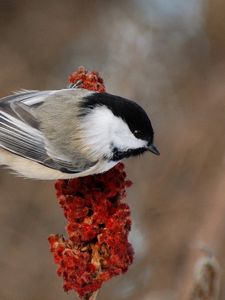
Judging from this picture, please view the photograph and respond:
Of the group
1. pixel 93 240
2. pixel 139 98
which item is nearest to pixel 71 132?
pixel 93 240

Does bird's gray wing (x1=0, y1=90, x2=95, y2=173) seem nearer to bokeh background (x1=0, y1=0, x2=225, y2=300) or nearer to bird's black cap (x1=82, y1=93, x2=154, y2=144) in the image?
bird's black cap (x1=82, y1=93, x2=154, y2=144)

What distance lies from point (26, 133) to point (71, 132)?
90 millimetres

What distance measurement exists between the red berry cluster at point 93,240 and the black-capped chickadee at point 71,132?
7 centimetres

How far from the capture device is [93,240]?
113cm

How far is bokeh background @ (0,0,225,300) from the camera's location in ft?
6.95

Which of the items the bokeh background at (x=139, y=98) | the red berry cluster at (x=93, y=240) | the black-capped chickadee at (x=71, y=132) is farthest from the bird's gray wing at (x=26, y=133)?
the bokeh background at (x=139, y=98)

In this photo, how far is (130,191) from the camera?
2.26m

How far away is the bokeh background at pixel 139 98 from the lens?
2.12 metres

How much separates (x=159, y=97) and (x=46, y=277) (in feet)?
2.22

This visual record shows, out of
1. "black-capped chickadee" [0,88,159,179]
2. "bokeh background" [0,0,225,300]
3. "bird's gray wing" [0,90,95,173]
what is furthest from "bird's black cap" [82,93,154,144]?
"bokeh background" [0,0,225,300]

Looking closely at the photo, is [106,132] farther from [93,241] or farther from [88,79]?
[93,241]

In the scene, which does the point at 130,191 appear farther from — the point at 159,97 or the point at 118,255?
the point at 118,255

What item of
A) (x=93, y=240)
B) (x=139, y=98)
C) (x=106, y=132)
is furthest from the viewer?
(x=139, y=98)

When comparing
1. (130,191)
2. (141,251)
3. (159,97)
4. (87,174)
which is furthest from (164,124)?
(87,174)
